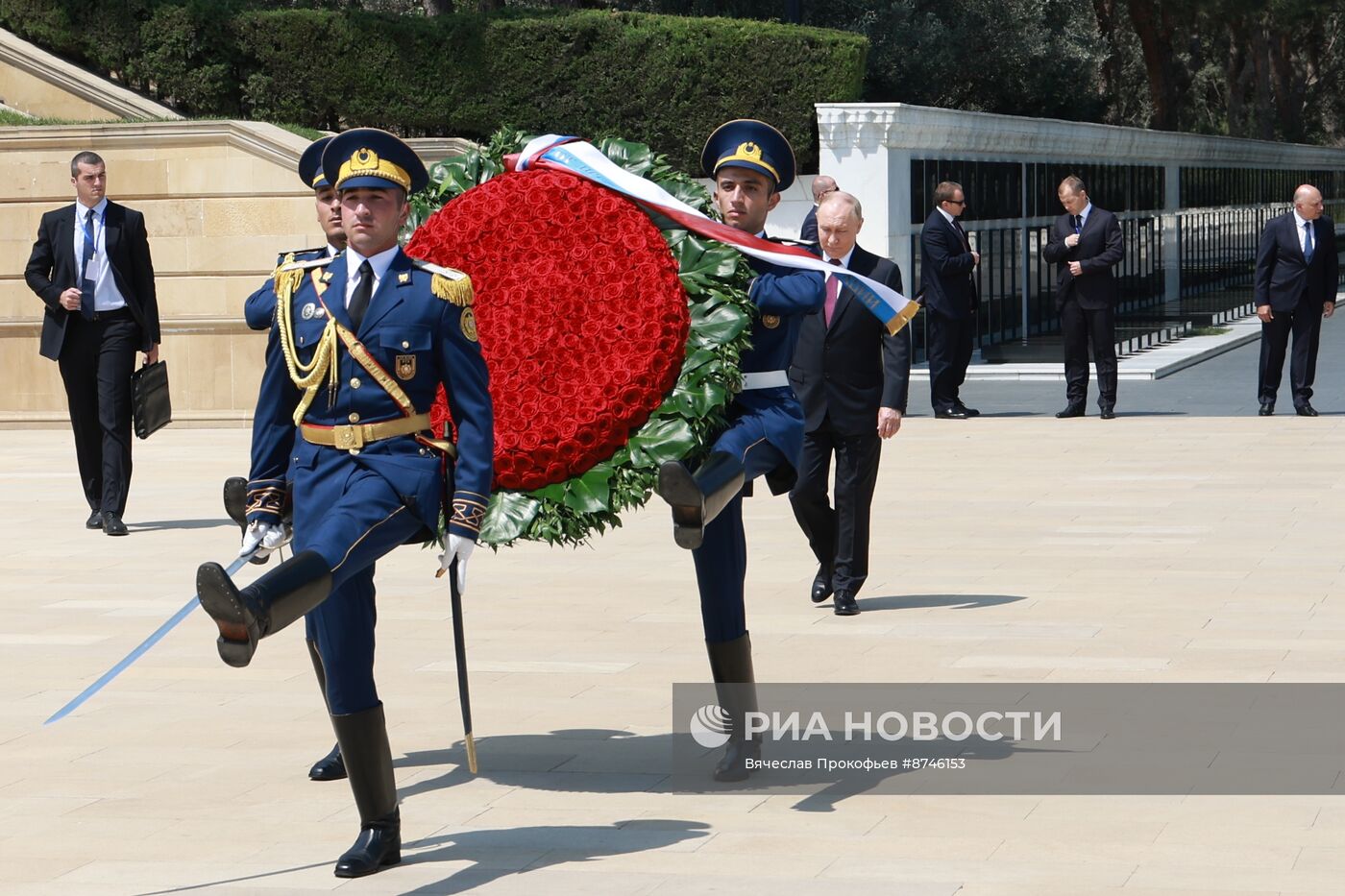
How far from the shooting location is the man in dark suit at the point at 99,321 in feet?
39.6

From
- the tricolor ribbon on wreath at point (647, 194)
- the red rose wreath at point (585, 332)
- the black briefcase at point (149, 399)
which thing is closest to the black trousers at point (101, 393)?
the black briefcase at point (149, 399)

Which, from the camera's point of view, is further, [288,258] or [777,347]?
[777,347]

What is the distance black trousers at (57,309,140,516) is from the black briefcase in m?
0.32

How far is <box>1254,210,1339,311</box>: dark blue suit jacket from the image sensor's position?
16.8 meters

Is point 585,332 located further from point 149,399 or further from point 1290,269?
point 1290,269

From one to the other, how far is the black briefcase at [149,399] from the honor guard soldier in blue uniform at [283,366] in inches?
218

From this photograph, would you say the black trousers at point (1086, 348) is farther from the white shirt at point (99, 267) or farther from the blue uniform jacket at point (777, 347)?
the blue uniform jacket at point (777, 347)

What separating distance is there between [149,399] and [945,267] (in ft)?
25.6

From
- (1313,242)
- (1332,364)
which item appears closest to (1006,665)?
(1313,242)

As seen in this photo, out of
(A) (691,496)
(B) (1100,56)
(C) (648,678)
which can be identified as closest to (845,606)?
(C) (648,678)

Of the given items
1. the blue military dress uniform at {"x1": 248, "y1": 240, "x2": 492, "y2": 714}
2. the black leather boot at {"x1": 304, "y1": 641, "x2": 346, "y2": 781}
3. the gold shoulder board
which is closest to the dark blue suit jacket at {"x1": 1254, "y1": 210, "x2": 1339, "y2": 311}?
the black leather boot at {"x1": 304, "y1": 641, "x2": 346, "y2": 781}

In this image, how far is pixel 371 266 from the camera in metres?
5.53

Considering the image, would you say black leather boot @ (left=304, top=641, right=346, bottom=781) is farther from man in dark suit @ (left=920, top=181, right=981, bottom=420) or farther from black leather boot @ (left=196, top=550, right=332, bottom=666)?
man in dark suit @ (left=920, top=181, right=981, bottom=420)

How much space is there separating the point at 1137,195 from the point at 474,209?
27081mm
